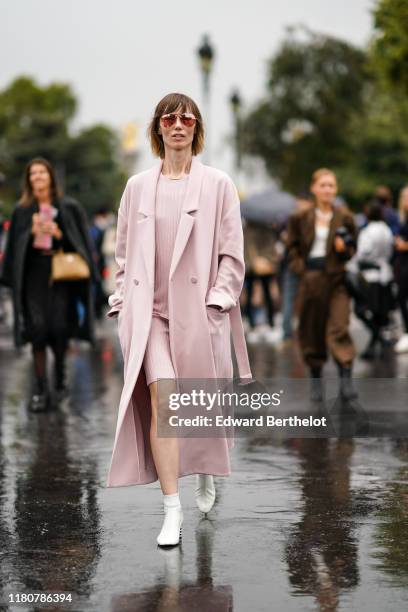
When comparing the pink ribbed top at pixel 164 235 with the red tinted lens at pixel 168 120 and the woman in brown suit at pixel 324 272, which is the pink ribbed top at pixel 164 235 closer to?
the red tinted lens at pixel 168 120

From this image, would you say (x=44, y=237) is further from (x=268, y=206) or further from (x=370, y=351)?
(x=268, y=206)

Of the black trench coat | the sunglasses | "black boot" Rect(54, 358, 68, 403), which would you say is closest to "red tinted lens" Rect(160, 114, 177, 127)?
the sunglasses

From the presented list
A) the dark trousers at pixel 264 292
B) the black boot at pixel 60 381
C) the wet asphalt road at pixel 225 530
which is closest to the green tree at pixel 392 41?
the dark trousers at pixel 264 292

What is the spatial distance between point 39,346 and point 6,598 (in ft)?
21.1

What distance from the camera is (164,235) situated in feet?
21.9

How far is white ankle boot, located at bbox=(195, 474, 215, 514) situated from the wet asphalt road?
0.22 feet

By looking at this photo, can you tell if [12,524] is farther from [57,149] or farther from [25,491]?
[57,149]

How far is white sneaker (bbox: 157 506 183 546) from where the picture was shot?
6367mm

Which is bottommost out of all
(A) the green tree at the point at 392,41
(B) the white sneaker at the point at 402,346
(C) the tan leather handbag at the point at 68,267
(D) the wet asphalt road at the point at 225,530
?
(D) the wet asphalt road at the point at 225,530

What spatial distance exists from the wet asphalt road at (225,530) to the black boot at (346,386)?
59.5 inches

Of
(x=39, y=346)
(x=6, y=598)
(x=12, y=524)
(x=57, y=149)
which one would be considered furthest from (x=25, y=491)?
(x=57, y=149)

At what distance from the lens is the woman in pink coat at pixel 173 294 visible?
6.57 m

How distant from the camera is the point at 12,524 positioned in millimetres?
6918

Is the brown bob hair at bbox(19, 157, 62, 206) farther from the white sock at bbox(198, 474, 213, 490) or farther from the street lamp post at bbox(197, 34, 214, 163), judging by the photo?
the street lamp post at bbox(197, 34, 214, 163)
